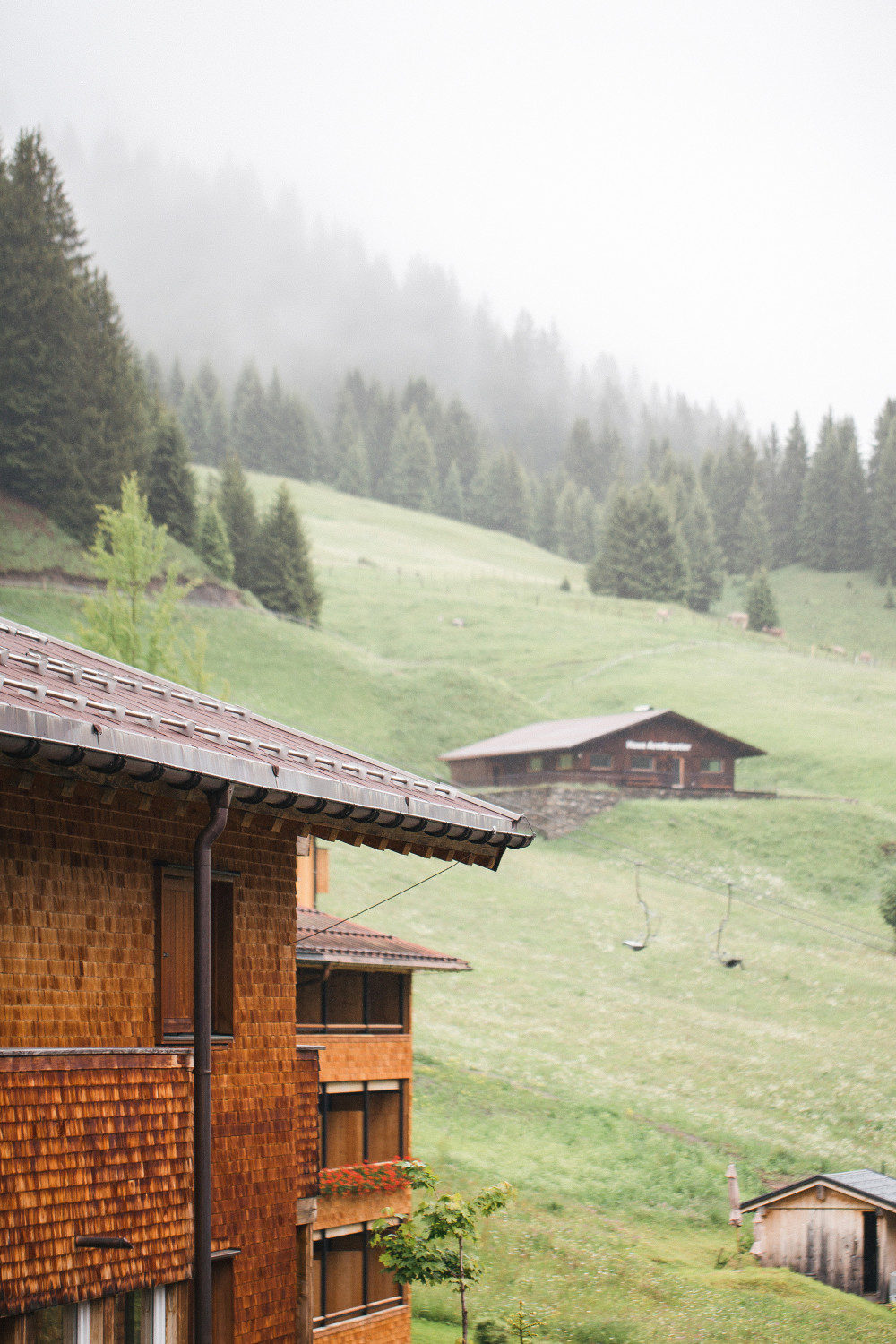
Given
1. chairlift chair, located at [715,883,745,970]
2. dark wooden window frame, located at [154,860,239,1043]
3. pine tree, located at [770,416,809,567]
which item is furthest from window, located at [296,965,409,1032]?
pine tree, located at [770,416,809,567]

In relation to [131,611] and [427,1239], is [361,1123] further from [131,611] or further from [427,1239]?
[131,611]

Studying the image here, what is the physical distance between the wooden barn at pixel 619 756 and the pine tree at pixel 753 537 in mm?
92068

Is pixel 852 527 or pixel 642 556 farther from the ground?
pixel 852 527

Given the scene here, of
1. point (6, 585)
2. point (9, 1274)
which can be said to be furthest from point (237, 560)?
point (9, 1274)

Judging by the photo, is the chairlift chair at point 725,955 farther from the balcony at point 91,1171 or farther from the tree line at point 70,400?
the tree line at point 70,400

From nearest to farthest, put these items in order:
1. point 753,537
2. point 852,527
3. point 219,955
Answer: point 219,955, point 852,527, point 753,537

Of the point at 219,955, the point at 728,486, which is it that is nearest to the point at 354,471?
the point at 728,486

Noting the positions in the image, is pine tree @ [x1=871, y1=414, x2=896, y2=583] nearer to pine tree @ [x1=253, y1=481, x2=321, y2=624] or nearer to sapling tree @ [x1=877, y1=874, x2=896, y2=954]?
pine tree @ [x1=253, y1=481, x2=321, y2=624]

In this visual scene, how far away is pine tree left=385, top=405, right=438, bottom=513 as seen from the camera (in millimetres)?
191750

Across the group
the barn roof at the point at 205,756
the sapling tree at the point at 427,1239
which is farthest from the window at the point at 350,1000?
the barn roof at the point at 205,756

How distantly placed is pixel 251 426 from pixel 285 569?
9745 cm

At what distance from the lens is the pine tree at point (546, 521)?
190m

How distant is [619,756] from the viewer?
70875 mm

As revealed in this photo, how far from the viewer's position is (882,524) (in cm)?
15825
